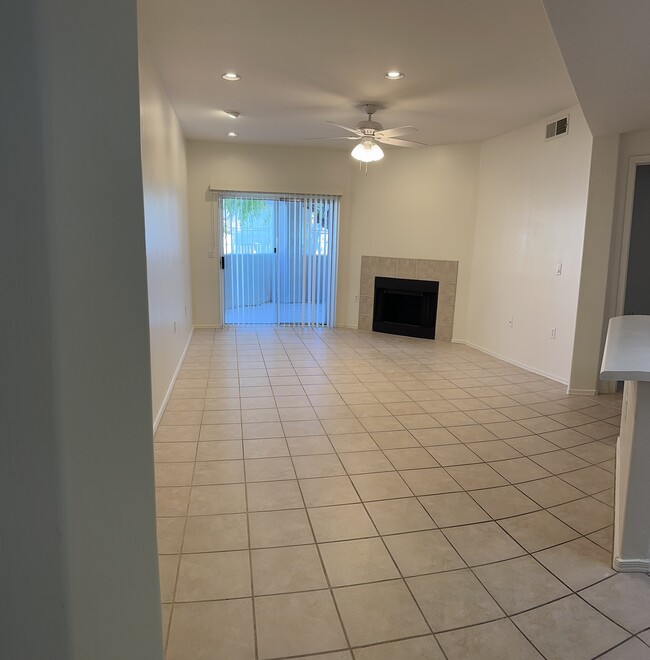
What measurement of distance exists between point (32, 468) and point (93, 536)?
0.22m

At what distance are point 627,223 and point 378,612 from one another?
412 centimetres

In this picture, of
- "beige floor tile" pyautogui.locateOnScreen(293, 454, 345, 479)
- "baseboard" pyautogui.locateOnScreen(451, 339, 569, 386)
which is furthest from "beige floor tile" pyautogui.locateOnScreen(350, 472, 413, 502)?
"baseboard" pyautogui.locateOnScreen(451, 339, 569, 386)

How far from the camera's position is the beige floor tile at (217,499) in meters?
2.46

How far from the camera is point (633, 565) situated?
2.08 meters

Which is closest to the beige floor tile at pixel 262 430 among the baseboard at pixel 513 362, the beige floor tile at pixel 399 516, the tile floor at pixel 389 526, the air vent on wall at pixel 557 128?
the tile floor at pixel 389 526

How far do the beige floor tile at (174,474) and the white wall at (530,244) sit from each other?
3.73 metres

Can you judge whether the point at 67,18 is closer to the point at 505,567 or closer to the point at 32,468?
the point at 32,468

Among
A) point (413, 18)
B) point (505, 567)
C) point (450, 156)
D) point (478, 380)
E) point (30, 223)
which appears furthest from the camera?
point (450, 156)

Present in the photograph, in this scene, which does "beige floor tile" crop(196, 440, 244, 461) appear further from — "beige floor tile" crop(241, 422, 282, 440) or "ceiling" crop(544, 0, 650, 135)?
"ceiling" crop(544, 0, 650, 135)

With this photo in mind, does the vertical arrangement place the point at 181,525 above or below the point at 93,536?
below

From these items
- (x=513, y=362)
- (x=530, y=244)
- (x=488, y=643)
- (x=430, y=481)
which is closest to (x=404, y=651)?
(x=488, y=643)

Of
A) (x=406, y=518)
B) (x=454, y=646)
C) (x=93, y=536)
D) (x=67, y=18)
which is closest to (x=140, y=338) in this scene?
(x=93, y=536)

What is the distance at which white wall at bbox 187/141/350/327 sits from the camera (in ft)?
22.8

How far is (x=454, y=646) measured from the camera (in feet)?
5.48
